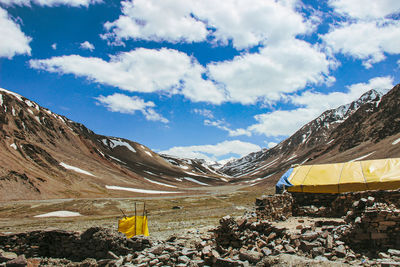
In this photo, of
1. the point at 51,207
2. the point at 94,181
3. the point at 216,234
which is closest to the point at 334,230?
the point at 216,234

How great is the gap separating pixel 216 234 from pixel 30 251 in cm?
979

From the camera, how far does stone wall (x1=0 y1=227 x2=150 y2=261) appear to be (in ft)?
41.8

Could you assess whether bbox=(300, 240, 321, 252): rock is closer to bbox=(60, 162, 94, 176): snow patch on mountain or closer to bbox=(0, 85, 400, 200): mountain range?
bbox=(0, 85, 400, 200): mountain range

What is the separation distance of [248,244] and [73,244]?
9.01 meters

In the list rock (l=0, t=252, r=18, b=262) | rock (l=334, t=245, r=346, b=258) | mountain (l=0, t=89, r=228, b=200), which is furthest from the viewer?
mountain (l=0, t=89, r=228, b=200)

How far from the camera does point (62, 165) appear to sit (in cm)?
8569

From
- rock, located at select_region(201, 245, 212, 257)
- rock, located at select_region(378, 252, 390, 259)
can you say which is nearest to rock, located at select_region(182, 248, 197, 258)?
rock, located at select_region(201, 245, 212, 257)

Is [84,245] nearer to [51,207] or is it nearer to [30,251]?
[30,251]

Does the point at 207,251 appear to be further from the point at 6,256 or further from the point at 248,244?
the point at 6,256

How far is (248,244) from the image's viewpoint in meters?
11.2

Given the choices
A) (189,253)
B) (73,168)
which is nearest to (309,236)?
(189,253)

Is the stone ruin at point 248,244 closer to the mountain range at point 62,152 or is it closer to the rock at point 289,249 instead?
the rock at point 289,249

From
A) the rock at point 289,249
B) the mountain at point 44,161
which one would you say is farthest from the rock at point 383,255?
the mountain at point 44,161

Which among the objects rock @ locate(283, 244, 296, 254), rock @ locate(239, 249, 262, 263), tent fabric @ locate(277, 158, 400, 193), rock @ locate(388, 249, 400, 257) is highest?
tent fabric @ locate(277, 158, 400, 193)
